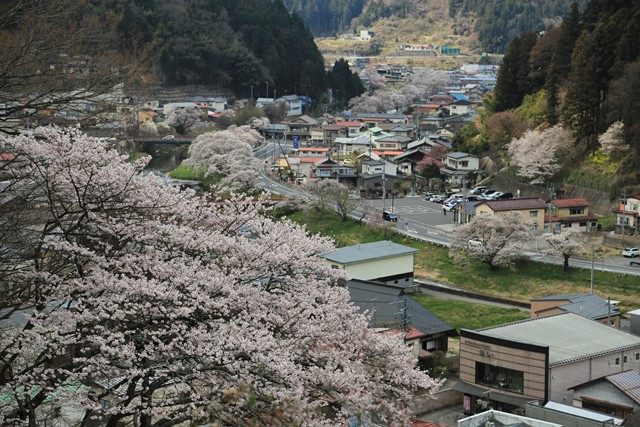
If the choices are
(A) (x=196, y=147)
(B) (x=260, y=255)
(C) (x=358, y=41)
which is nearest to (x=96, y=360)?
(B) (x=260, y=255)

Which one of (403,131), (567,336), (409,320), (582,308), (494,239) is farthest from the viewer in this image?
(403,131)

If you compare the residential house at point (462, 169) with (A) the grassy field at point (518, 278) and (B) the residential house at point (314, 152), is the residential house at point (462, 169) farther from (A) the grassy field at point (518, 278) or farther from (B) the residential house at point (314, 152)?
(A) the grassy field at point (518, 278)

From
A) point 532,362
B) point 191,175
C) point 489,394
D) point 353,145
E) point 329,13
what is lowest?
point 191,175

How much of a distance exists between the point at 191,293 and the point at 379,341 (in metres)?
1.48

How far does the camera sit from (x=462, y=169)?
29.6 metres

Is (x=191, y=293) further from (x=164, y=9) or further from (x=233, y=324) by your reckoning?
(x=164, y=9)

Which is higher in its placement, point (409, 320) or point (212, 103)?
point (212, 103)

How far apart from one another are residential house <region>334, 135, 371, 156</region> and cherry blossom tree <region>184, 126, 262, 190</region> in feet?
15.3

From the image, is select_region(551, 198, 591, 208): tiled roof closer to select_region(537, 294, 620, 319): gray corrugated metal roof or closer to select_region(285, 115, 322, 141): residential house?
select_region(537, 294, 620, 319): gray corrugated metal roof

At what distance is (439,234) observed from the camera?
22.6 m

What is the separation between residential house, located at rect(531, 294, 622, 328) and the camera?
48.8 ft

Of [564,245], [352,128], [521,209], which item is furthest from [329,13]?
[564,245]

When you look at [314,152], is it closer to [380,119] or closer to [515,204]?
[380,119]

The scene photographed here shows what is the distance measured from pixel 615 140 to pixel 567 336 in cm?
1138
